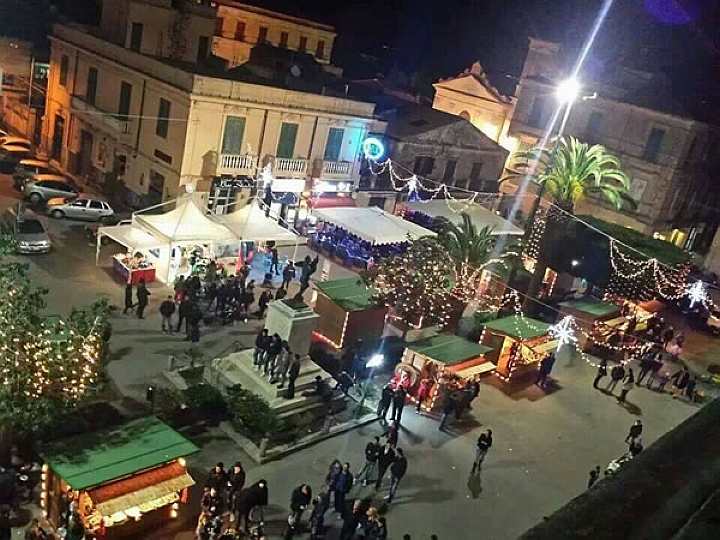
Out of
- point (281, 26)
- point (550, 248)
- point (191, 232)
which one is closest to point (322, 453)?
point (191, 232)

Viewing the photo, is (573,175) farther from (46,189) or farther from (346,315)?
(46,189)

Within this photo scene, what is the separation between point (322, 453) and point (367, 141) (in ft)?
71.0

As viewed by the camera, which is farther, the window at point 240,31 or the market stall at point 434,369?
the window at point 240,31

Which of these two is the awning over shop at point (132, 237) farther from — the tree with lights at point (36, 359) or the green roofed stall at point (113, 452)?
the green roofed stall at point (113, 452)

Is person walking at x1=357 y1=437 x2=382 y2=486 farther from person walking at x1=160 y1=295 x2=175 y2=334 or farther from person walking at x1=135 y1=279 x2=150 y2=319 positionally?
person walking at x1=135 y1=279 x2=150 y2=319

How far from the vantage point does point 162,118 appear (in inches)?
1145

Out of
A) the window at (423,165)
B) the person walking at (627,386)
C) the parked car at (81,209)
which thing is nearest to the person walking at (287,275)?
the parked car at (81,209)

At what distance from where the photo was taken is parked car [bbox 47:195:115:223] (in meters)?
28.5

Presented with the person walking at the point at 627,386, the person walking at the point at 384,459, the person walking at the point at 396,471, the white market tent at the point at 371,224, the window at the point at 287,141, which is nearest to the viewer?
the person walking at the point at 396,471

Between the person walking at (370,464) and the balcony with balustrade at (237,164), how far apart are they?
1671 cm

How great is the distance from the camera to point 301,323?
1872cm

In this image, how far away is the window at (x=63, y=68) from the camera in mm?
34153

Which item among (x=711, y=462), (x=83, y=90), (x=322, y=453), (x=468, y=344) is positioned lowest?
(x=322, y=453)

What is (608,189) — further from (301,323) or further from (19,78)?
(19,78)
